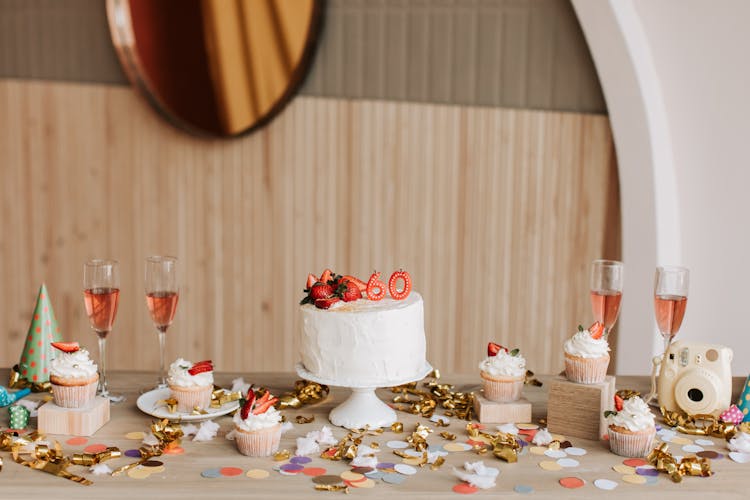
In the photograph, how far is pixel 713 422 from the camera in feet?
5.05

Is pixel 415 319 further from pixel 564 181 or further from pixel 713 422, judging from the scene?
pixel 564 181

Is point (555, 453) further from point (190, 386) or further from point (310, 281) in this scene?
point (190, 386)

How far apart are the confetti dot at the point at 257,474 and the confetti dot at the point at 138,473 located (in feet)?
0.52

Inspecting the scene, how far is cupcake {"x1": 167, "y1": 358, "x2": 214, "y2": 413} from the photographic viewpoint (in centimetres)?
154

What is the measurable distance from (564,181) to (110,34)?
174cm

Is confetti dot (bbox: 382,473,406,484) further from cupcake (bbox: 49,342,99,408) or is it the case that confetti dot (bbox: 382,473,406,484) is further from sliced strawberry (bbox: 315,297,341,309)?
cupcake (bbox: 49,342,99,408)

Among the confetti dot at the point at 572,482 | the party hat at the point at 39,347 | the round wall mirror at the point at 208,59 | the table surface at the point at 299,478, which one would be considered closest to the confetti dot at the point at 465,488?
the table surface at the point at 299,478

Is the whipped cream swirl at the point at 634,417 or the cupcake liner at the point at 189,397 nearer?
the whipped cream swirl at the point at 634,417

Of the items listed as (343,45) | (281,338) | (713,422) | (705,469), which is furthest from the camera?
(281,338)

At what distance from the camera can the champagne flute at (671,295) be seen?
1.63 m

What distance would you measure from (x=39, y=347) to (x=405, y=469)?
889 mm

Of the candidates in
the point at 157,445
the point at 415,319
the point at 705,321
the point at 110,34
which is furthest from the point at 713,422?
the point at 110,34

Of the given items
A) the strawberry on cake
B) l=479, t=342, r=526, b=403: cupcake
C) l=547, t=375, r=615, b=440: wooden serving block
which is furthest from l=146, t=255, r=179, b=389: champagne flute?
l=547, t=375, r=615, b=440: wooden serving block

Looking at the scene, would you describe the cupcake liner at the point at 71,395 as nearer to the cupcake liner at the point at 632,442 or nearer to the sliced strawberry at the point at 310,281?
the sliced strawberry at the point at 310,281
